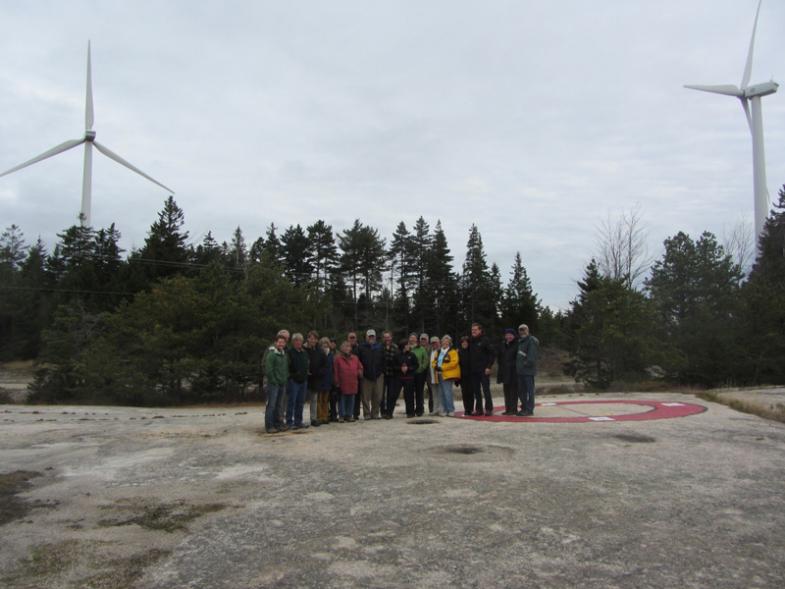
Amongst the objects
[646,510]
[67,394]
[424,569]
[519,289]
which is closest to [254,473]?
[424,569]

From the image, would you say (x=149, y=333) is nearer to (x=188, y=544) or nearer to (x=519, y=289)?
(x=188, y=544)

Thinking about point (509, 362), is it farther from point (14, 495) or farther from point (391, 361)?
point (14, 495)

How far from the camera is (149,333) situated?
76.4ft

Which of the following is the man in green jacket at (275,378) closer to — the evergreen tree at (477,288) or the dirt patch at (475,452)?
the dirt patch at (475,452)

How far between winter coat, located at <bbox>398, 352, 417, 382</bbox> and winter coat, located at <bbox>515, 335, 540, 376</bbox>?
2.00 meters

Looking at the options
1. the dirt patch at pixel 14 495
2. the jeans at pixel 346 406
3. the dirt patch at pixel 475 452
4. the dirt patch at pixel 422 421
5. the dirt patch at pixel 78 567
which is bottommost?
the dirt patch at pixel 78 567

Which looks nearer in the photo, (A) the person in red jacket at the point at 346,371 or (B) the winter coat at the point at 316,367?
(B) the winter coat at the point at 316,367

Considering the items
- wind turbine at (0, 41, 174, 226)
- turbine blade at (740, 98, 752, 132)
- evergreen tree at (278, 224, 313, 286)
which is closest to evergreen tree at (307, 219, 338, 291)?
evergreen tree at (278, 224, 313, 286)

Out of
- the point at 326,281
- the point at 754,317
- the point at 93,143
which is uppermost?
the point at 93,143

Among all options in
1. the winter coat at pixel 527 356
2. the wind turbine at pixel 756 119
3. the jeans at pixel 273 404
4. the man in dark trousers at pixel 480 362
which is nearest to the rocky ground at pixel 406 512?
the jeans at pixel 273 404

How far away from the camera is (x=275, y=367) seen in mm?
9406

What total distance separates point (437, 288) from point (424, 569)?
187 ft

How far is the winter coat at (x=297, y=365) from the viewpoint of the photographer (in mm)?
9820

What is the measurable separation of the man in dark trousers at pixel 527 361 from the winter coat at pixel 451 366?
116cm
